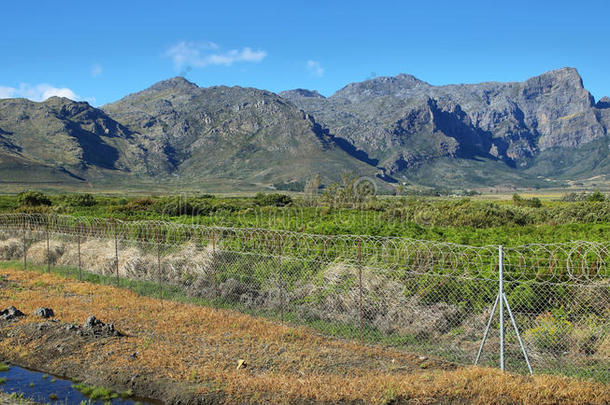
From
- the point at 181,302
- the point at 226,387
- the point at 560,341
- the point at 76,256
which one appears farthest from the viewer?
the point at 76,256

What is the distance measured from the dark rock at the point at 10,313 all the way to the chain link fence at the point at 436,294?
3603 mm

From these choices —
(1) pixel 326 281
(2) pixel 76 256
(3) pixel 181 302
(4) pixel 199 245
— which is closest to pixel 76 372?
(3) pixel 181 302

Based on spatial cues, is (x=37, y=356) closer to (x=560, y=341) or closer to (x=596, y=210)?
(x=560, y=341)

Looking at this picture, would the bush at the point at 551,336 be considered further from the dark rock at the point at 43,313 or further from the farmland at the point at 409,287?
the dark rock at the point at 43,313

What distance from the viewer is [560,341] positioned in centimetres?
865

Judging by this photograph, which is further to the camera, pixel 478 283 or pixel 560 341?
pixel 478 283

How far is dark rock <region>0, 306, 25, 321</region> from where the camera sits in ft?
34.8

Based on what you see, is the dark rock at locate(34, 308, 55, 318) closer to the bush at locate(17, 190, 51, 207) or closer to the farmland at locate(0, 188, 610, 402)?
the farmland at locate(0, 188, 610, 402)

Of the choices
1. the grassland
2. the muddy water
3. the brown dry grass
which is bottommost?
the muddy water

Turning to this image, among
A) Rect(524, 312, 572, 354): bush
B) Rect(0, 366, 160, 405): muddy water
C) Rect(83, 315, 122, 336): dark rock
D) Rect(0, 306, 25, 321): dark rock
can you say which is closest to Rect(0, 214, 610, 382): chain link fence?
Rect(524, 312, 572, 354): bush

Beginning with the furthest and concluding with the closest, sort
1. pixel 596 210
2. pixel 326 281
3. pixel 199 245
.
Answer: pixel 596 210 → pixel 199 245 → pixel 326 281

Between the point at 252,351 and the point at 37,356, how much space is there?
399 centimetres

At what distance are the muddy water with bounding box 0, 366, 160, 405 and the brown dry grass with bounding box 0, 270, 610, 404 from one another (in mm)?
584

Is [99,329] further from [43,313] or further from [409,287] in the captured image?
[409,287]
